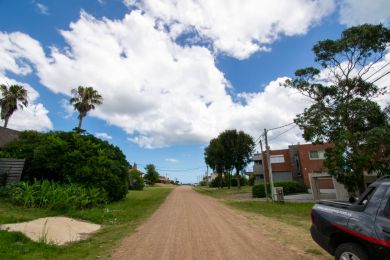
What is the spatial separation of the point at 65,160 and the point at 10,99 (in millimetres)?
24359

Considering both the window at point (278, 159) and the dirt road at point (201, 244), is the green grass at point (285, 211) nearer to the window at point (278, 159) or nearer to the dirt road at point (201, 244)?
the dirt road at point (201, 244)

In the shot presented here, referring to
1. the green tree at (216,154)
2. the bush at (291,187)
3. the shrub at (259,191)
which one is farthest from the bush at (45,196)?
the green tree at (216,154)

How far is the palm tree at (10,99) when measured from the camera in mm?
36938

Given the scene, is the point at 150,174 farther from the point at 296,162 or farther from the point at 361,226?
the point at 361,226

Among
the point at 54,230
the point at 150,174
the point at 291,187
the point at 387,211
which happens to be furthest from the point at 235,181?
the point at 387,211

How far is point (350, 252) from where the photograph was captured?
452 centimetres

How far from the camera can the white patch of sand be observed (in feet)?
26.9

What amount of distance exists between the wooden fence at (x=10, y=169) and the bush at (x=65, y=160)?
150 cm

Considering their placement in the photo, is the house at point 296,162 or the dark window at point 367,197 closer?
the dark window at point 367,197

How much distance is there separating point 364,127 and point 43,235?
18174mm

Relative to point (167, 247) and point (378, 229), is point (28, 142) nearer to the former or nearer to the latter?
point (167, 247)

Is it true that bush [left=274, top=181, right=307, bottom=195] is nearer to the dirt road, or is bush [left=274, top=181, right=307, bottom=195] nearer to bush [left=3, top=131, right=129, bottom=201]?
bush [left=3, top=131, right=129, bottom=201]

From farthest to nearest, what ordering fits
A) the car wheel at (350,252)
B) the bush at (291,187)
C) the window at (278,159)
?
the window at (278,159), the bush at (291,187), the car wheel at (350,252)

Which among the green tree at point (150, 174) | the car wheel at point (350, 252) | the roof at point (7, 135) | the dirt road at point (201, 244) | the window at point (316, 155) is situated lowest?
the dirt road at point (201, 244)
